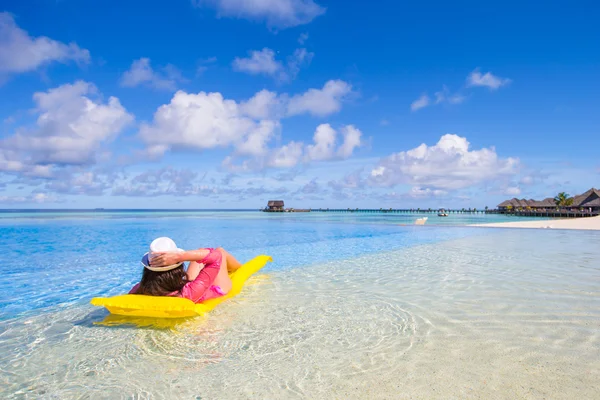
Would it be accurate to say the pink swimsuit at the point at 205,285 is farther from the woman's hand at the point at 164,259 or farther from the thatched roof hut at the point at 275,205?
the thatched roof hut at the point at 275,205

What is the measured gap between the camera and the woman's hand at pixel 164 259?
4371mm

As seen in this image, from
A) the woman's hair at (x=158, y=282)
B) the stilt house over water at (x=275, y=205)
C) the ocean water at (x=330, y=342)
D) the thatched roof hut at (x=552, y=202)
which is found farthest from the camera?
the stilt house over water at (x=275, y=205)

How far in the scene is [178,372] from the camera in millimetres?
3236

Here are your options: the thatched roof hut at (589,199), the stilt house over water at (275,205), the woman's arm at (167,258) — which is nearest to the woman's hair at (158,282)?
the woman's arm at (167,258)

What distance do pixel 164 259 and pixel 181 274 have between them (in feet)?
1.57

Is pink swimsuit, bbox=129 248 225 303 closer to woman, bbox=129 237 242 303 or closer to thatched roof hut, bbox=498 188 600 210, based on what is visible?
woman, bbox=129 237 242 303

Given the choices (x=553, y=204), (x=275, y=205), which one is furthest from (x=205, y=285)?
(x=275, y=205)

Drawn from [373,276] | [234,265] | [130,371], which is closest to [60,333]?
[130,371]

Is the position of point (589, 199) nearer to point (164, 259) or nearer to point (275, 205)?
point (164, 259)

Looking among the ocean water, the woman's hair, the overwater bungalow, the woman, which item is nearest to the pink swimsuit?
the woman

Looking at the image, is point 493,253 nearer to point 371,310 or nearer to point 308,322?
point 371,310

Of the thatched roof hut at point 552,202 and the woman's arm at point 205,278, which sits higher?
the thatched roof hut at point 552,202

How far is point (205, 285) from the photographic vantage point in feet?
16.4

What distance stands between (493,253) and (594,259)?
251cm
